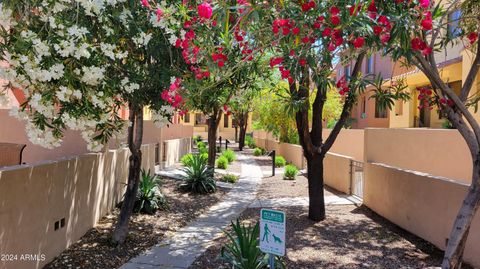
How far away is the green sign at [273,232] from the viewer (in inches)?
146

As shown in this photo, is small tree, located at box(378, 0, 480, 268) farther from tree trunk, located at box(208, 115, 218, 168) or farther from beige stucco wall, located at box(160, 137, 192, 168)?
beige stucco wall, located at box(160, 137, 192, 168)

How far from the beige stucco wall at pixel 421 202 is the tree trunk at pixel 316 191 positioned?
Answer: 1.40 meters

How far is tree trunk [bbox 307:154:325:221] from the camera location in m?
8.30

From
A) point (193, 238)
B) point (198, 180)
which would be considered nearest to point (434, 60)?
point (193, 238)

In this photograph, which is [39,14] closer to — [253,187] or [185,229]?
[185,229]

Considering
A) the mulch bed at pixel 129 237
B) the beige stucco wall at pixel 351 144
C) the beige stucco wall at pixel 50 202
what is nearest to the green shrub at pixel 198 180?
the mulch bed at pixel 129 237

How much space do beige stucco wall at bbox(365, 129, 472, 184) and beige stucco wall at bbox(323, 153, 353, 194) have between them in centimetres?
130

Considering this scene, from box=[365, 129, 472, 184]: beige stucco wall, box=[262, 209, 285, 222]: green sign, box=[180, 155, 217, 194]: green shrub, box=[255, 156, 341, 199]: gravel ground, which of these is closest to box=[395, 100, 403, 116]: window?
box=[255, 156, 341, 199]: gravel ground

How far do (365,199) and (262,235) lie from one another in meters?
6.58

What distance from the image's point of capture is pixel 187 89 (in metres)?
5.26

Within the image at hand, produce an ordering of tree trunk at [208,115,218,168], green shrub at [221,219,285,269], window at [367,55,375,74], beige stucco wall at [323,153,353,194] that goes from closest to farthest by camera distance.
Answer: green shrub at [221,219,285,269] < beige stucco wall at [323,153,353,194] < tree trunk at [208,115,218,168] < window at [367,55,375,74]

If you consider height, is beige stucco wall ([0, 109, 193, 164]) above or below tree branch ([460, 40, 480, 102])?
below

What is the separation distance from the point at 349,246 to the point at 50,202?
470 cm

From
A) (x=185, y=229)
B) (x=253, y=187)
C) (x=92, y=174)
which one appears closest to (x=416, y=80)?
(x=253, y=187)
